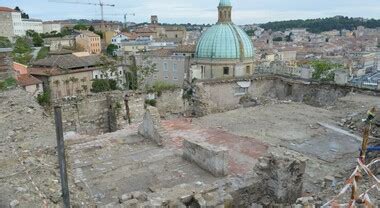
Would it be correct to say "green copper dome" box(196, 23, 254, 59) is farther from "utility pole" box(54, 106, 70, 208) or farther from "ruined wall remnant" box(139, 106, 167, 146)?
"utility pole" box(54, 106, 70, 208)

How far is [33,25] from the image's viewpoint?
304ft

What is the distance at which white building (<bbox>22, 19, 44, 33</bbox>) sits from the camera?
8744cm

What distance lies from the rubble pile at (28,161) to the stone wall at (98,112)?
192 inches

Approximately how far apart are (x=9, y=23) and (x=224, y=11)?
210ft

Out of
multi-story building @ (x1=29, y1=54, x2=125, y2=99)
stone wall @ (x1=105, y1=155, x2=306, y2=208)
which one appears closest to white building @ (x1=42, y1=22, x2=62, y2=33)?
multi-story building @ (x1=29, y1=54, x2=125, y2=99)

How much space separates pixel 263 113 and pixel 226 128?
10.5ft

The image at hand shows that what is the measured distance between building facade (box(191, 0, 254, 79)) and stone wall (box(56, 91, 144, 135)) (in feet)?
34.8

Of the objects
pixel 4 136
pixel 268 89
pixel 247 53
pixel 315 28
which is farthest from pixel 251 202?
pixel 315 28

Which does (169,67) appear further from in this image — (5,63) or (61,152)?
(61,152)

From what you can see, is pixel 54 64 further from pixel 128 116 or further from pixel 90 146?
pixel 90 146

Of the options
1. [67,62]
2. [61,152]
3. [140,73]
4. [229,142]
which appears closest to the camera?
[61,152]

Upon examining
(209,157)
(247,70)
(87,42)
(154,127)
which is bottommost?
(209,157)

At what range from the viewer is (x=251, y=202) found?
349 inches

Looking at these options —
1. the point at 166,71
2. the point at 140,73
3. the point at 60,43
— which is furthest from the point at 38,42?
the point at 140,73
